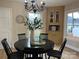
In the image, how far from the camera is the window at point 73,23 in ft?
23.1

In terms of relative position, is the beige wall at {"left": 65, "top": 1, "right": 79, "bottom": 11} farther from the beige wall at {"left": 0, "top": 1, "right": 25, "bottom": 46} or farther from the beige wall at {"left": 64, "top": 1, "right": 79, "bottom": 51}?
the beige wall at {"left": 0, "top": 1, "right": 25, "bottom": 46}

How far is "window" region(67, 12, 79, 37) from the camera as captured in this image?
7.04 metres

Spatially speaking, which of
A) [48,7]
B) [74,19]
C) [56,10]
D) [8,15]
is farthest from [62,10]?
[8,15]

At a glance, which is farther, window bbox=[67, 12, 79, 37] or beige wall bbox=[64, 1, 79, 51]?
window bbox=[67, 12, 79, 37]

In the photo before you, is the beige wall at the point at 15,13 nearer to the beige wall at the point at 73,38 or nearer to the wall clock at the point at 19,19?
the wall clock at the point at 19,19

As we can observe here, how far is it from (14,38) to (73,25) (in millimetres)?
3240

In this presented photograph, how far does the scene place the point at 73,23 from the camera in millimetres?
7422

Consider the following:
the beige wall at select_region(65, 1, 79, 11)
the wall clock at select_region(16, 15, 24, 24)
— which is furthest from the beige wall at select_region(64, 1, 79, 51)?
the wall clock at select_region(16, 15, 24, 24)

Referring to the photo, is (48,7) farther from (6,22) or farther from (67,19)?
(6,22)

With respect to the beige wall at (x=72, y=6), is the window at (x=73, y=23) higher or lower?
lower

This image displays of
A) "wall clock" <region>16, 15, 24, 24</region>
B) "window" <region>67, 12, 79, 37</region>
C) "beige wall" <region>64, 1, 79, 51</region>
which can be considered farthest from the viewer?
"wall clock" <region>16, 15, 24, 24</region>

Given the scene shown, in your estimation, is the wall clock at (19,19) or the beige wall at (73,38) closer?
the beige wall at (73,38)

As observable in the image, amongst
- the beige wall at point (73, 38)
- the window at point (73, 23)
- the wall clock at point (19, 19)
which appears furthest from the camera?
the wall clock at point (19, 19)

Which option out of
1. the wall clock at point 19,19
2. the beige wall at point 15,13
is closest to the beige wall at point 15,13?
the beige wall at point 15,13
